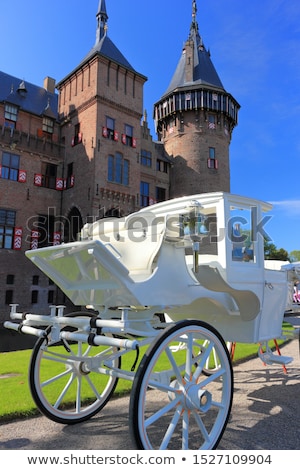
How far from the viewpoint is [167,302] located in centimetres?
315

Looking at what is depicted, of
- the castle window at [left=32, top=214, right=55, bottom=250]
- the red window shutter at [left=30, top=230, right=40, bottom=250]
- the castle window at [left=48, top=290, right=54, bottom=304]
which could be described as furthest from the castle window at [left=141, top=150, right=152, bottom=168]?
the castle window at [left=48, top=290, right=54, bottom=304]

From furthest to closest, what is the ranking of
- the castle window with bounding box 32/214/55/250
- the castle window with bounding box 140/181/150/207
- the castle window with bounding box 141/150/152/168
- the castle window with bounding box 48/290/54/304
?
the castle window with bounding box 141/150/152/168 < the castle window with bounding box 140/181/150/207 < the castle window with bounding box 32/214/55/250 < the castle window with bounding box 48/290/54/304

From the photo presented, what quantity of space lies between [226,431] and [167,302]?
156 cm

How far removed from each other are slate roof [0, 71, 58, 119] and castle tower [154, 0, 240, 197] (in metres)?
9.87

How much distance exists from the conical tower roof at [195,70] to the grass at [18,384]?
26628mm

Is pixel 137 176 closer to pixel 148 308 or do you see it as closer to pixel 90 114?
pixel 90 114

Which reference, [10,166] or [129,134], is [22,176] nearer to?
[10,166]

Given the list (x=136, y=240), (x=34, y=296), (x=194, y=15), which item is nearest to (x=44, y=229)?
(x=34, y=296)

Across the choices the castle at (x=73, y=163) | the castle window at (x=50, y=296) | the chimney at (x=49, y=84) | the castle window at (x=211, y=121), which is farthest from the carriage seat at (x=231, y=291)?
the chimney at (x=49, y=84)

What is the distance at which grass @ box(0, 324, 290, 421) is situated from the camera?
3.90 meters

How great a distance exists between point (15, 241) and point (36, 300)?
3.92m

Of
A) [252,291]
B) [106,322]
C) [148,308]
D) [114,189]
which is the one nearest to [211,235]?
[252,291]

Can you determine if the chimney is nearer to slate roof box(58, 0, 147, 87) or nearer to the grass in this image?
slate roof box(58, 0, 147, 87)

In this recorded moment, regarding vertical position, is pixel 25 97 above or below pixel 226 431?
above
